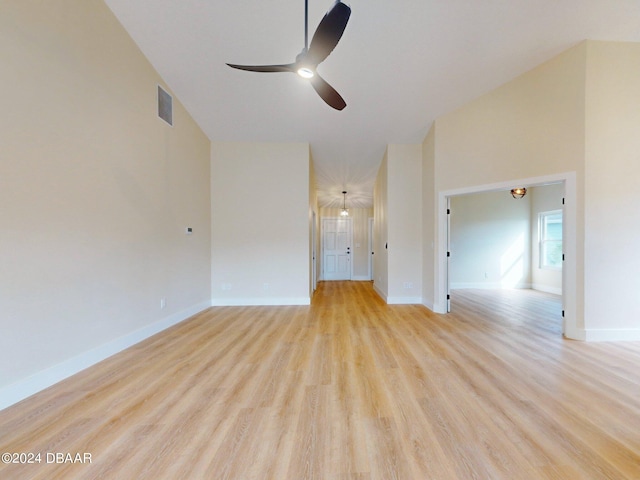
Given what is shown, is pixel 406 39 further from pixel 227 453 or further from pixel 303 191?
pixel 227 453

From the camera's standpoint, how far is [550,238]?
6.02 metres

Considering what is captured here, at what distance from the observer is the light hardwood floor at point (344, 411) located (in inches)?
48.6

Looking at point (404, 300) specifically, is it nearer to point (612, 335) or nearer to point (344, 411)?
point (612, 335)

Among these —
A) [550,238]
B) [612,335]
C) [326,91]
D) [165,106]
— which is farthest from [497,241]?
[165,106]

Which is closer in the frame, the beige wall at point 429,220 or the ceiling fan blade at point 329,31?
the ceiling fan blade at point 329,31

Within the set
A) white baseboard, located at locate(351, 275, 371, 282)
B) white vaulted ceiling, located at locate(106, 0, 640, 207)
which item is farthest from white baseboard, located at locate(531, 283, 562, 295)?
white vaulted ceiling, located at locate(106, 0, 640, 207)

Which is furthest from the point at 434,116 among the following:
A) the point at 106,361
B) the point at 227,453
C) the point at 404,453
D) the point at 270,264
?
the point at 106,361

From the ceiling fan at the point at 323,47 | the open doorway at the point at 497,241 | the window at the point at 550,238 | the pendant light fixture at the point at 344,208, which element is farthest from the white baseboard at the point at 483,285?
the ceiling fan at the point at 323,47

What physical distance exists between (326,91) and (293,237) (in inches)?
111

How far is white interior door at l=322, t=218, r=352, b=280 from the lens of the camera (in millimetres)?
8641

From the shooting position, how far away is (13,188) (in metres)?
1.76

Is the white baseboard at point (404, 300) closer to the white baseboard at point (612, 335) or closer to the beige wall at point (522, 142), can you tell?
the beige wall at point (522, 142)

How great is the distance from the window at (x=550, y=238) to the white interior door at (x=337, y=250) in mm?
5125

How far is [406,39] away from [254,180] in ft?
10.3
